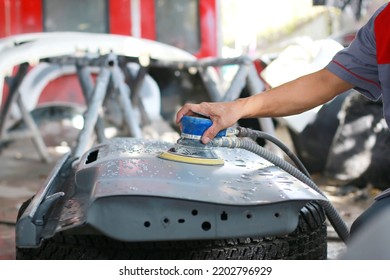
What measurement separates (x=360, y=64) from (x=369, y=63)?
28 mm

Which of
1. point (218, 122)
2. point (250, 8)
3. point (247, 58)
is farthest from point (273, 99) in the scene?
point (250, 8)

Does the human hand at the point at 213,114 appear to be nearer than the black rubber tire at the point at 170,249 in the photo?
No

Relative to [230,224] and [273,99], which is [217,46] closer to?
[273,99]

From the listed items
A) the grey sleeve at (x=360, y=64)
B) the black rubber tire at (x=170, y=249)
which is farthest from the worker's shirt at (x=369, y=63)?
the black rubber tire at (x=170, y=249)

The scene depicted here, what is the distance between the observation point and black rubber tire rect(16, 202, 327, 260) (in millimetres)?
1757

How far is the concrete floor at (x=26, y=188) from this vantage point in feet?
11.8

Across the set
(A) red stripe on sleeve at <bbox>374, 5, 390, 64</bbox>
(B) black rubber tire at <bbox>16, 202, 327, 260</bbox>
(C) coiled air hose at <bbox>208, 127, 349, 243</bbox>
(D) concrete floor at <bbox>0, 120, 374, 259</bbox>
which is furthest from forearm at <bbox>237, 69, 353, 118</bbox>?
(D) concrete floor at <bbox>0, 120, 374, 259</bbox>

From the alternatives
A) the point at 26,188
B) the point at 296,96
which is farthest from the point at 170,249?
the point at 26,188

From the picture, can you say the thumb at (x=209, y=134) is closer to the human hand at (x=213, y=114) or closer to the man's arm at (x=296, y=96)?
the human hand at (x=213, y=114)

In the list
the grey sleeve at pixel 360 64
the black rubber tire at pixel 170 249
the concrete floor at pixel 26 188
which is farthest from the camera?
the concrete floor at pixel 26 188

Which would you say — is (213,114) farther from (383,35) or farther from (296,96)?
(383,35)

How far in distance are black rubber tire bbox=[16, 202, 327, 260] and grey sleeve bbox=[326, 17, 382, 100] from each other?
489 millimetres

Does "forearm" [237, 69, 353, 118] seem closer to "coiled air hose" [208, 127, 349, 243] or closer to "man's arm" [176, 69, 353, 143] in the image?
"man's arm" [176, 69, 353, 143]

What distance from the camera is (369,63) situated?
209cm
